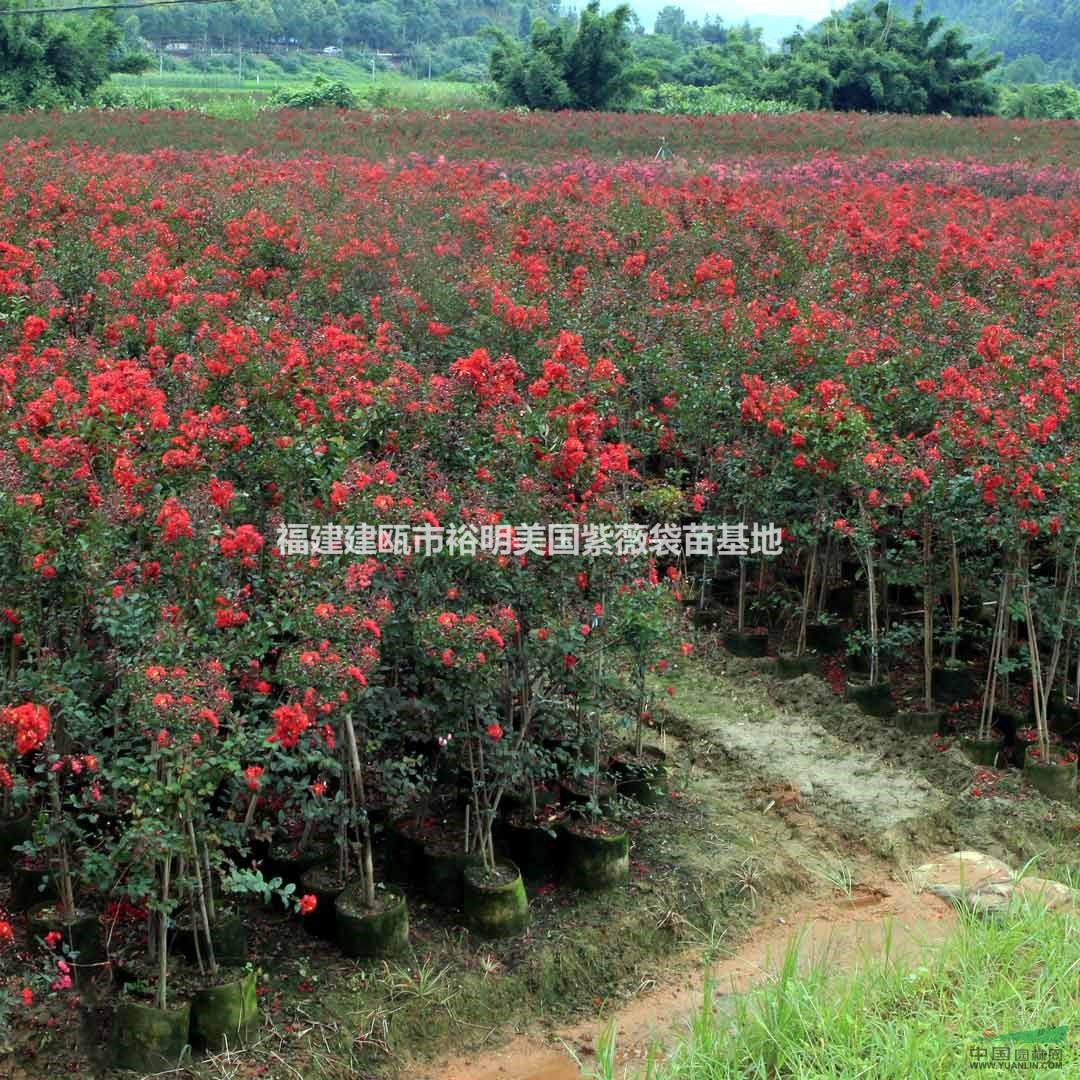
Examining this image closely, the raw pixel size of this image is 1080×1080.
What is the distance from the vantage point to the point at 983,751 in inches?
237

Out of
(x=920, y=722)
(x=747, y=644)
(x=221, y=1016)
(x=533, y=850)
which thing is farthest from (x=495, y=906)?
(x=747, y=644)

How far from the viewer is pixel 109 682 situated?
4527mm

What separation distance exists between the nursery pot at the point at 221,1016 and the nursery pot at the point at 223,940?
24 centimetres

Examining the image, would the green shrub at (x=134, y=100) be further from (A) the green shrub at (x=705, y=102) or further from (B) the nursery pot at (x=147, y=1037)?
(B) the nursery pot at (x=147, y=1037)

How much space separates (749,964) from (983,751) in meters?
2.03

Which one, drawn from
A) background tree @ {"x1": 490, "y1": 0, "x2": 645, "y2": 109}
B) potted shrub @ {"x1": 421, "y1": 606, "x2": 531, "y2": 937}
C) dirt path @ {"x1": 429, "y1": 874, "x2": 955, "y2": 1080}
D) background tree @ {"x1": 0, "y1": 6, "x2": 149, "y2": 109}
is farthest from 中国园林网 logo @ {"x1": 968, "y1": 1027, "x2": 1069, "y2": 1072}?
background tree @ {"x1": 490, "y1": 0, "x2": 645, "y2": 109}

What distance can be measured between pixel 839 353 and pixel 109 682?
4.21 m

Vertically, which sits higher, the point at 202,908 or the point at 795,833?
the point at 202,908

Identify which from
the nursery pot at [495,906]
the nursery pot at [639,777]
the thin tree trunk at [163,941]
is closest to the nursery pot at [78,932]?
the thin tree trunk at [163,941]

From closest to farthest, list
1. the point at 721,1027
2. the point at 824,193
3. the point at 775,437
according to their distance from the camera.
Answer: the point at 721,1027 → the point at 775,437 → the point at 824,193

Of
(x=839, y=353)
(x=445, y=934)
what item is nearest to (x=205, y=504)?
(x=445, y=934)

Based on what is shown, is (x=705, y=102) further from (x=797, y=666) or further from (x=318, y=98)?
(x=797, y=666)

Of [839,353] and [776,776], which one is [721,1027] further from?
[839,353]

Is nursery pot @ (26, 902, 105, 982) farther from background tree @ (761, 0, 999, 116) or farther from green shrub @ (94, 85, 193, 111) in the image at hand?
background tree @ (761, 0, 999, 116)
